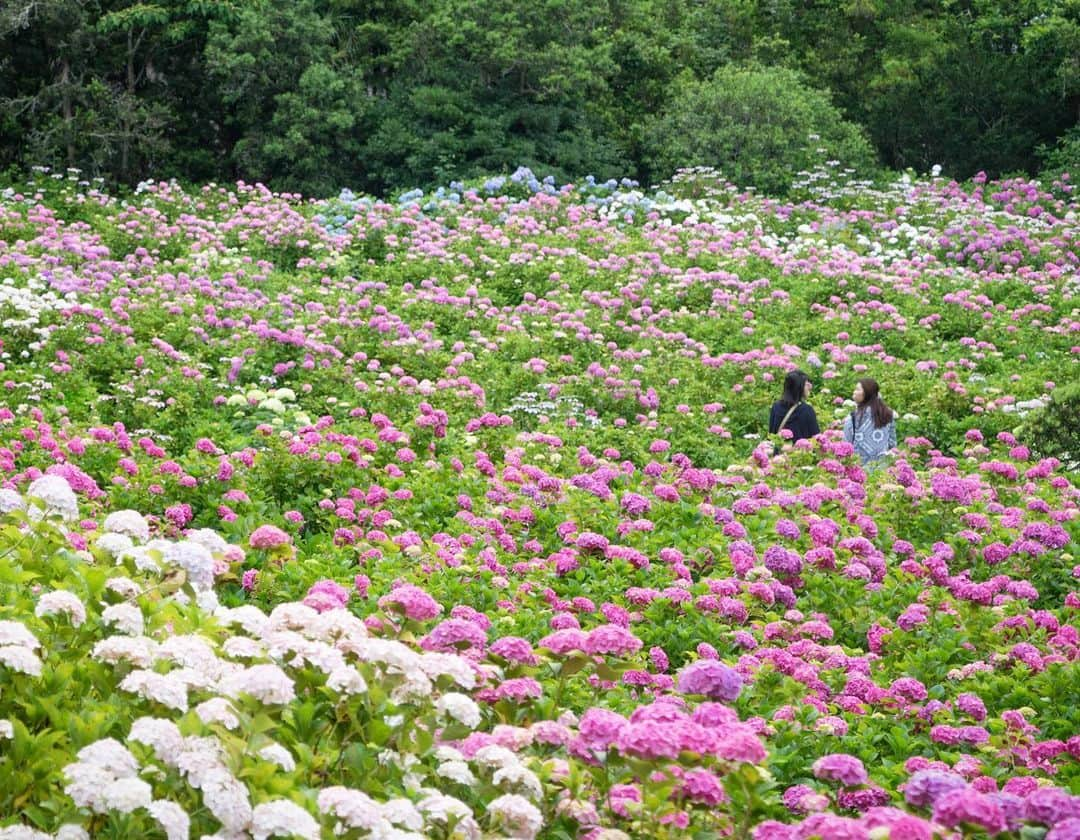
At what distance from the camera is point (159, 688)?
9.77ft

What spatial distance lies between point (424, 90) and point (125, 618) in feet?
58.3

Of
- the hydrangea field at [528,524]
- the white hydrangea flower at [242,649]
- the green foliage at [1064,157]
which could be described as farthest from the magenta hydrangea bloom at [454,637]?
the green foliage at [1064,157]

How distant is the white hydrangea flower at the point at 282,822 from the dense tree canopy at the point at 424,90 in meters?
17.1

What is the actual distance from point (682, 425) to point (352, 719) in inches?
253

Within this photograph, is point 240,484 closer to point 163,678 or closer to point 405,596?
point 405,596

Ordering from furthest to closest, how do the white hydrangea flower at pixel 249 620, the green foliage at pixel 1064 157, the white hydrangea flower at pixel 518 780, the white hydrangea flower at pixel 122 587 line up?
the green foliage at pixel 1064 157
the white hydrangea flower at pixel 122 587
the white hydrangea flower at pixel 249 620
the white hydrangea flower at pixel 518 780

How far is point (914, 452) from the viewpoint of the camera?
9.02 meters

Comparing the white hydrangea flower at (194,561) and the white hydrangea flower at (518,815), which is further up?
the white hydrangea flower at (194,561)

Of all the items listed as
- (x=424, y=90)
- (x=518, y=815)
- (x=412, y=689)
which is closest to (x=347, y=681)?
(x=412, y=689)

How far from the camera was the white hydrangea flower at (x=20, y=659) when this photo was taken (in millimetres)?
3084

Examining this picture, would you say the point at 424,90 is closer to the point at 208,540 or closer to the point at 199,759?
the point at 208,540

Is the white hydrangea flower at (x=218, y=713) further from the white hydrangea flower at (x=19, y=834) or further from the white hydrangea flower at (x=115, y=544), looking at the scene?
the white hydrangea flower at (x=115, y=544)

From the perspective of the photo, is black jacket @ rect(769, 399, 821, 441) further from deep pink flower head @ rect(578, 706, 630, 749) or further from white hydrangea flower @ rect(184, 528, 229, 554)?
deep pink flower head @ rect(578, 706, 630, 749)

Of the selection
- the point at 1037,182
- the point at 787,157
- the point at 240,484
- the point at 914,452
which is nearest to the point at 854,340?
the point at 914,452
